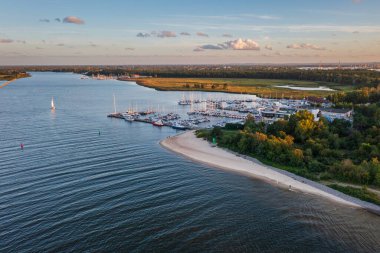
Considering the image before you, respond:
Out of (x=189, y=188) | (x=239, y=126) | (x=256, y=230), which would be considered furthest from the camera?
(x=239, y=126)

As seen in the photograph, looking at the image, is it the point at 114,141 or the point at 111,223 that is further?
the point at 114,141

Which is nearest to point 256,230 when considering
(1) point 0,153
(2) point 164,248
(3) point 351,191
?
(2) point 164,248

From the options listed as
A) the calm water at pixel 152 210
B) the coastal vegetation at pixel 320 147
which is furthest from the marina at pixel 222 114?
the calm water at pixel 152 210

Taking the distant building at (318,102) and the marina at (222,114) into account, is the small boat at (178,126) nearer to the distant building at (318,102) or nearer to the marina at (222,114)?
the marina at (222,114)

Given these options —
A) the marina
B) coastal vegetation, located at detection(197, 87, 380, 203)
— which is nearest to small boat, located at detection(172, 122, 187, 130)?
the marina

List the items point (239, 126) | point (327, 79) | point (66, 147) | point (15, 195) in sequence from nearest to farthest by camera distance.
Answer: point (15, 195) < point (66, 147) < point (239, 126) < point (327, 79)

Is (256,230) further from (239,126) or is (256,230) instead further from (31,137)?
(31,137)

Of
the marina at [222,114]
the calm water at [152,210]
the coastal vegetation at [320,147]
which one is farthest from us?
the marina at [222,114]

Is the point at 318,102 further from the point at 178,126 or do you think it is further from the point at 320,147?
the point at 320,147
